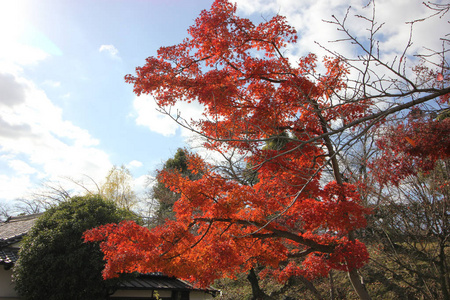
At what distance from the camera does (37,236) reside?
26.6ft

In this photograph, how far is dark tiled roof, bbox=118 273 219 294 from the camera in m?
8.71

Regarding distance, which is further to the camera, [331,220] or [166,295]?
[166,295]

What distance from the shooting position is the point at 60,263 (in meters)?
7.73

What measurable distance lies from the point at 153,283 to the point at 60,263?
10.1 ft

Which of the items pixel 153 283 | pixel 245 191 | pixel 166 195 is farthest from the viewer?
pixel 166 195

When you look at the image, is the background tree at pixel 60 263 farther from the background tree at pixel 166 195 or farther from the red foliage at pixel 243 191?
the background tree at pixel 166 195

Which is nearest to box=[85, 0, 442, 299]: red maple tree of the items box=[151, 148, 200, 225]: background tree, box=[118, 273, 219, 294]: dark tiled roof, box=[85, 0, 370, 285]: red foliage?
box=[85, 0, 370, 285]: red foliage

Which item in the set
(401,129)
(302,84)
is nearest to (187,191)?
(302,84)

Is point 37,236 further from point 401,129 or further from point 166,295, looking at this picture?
point 401,129

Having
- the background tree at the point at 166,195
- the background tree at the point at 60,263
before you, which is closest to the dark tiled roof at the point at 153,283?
the background tree at the point at 60,263

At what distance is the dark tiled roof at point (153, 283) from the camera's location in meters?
8.71

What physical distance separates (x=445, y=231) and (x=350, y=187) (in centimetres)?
247

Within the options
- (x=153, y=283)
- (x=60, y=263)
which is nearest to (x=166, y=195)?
(x=153, y=283)

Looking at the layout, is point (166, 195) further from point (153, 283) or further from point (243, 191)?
point (243, 191)
